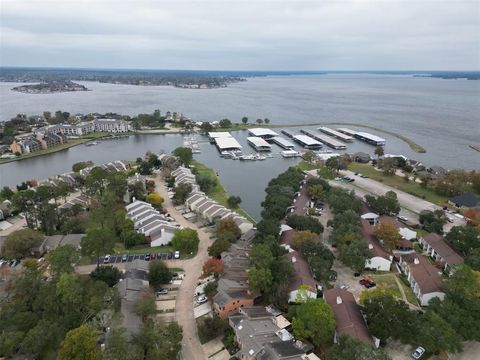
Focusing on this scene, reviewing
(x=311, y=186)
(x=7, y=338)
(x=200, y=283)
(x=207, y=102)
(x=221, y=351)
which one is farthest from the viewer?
(x=207, y=102)

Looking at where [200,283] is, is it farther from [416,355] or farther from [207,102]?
[207,102]

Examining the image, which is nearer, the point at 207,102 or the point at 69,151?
the point at 69,151

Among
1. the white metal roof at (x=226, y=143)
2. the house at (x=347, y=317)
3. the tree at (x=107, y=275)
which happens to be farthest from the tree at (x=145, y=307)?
the white metal roof at (x=226, y=143)

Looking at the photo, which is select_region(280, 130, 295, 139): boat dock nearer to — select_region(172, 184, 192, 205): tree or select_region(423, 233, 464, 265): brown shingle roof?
select_region(172, 184, 192, 205): tree

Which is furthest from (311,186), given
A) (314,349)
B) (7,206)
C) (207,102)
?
(207,102)

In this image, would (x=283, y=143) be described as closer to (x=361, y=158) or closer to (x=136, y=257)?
(x=361, y=158)
